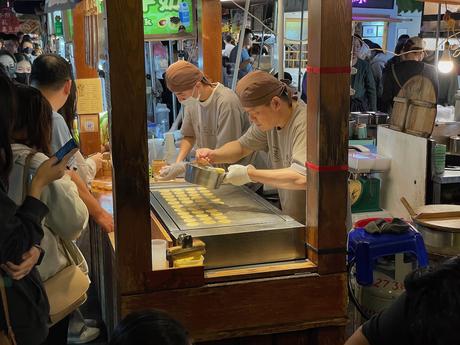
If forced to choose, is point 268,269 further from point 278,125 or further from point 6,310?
point 6,310

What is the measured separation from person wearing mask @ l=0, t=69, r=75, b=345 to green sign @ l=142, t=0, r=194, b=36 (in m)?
2.75

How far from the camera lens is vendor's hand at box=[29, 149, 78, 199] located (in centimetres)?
217

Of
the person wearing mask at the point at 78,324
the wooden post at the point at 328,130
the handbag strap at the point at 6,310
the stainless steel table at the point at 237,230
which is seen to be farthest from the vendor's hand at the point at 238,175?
the person wearing mask at the point at 78,324

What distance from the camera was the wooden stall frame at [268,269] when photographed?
226cm

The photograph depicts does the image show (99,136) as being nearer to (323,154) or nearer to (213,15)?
(213,15)

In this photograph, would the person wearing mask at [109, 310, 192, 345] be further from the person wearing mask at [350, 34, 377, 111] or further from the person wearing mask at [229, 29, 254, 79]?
the person wearing mask at [229, 29, 254, 79]

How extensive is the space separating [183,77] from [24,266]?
7.07ft

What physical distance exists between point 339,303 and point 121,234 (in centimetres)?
101

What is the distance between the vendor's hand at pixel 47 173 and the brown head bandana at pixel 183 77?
1872mm

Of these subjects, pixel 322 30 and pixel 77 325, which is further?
pixel 77 325

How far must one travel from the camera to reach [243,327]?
2.54 m

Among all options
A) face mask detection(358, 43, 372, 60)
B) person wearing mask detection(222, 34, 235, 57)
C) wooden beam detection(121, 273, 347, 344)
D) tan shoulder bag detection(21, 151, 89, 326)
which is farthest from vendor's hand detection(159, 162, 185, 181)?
person wearing mask detection(222, 34, 235, 57)

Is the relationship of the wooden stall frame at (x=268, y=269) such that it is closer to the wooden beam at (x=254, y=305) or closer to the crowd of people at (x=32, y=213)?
the wooden beam at (x=254, y=305)

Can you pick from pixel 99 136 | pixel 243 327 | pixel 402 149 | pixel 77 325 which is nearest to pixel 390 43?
pixel 402 149
